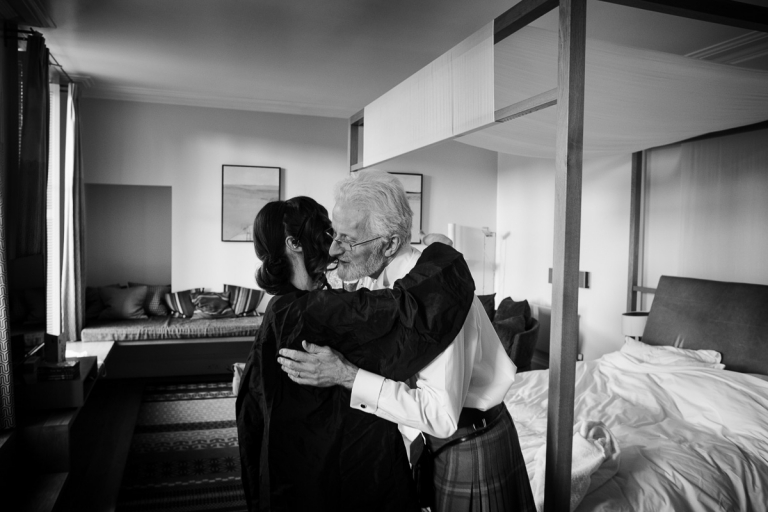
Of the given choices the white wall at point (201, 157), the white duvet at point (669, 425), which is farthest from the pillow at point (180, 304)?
the white duvet at point (669, 425)

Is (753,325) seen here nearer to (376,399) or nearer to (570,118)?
(570,118)

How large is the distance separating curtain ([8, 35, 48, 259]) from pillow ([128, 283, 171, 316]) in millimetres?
2515

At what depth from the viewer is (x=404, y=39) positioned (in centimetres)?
386

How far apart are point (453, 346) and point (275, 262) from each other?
696 mm

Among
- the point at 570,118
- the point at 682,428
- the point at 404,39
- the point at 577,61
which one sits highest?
the point at 404,39

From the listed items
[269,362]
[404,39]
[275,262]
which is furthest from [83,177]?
[269,362]

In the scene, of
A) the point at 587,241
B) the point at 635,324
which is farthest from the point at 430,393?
the point at 587,241

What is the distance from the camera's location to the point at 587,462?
6.84 ft

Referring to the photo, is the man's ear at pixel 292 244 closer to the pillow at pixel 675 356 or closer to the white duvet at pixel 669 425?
the white duvet at pixel 669 425

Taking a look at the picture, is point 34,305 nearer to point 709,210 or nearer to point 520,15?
point 520,15

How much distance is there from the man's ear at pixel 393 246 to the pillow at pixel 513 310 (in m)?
3.75

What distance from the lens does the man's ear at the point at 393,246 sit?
62.0 inches

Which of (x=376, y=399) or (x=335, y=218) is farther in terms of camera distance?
(x=335, y=218)

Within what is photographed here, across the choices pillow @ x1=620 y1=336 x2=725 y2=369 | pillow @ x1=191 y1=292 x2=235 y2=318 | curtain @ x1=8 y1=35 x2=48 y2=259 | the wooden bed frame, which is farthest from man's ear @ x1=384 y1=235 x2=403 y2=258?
pillow @ x1=191 y1=292 x2=235 y2=318
